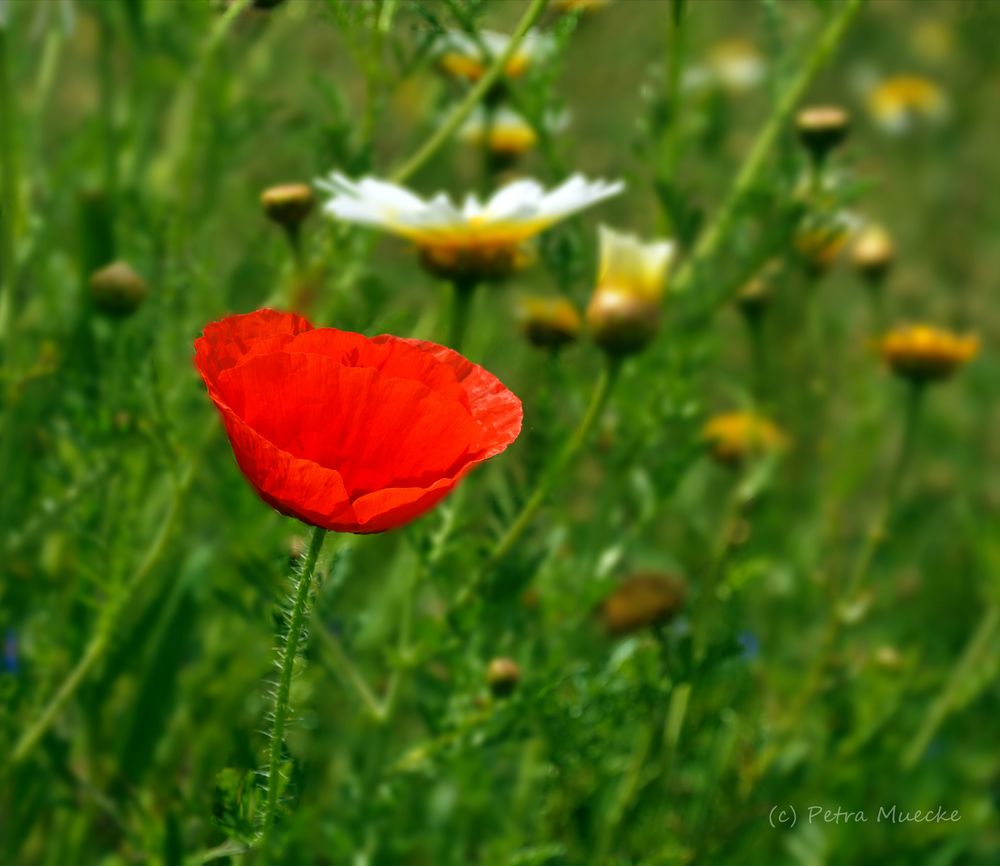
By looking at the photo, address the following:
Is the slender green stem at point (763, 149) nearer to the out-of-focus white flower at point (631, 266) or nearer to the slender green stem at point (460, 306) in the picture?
the out-of-focus white flower at point (631, 266)

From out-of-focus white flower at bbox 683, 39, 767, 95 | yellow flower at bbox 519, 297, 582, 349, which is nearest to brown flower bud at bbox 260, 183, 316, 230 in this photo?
yellow flower at bbox 519, 297, 582, 349

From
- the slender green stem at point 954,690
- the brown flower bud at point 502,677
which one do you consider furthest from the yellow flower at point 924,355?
the brown flower bud at point 502,677

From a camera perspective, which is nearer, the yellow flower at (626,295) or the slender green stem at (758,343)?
the yellow flower at (626,295)

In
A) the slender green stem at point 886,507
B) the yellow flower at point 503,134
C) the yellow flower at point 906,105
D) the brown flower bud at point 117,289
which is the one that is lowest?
the yellow flower at point 906,105

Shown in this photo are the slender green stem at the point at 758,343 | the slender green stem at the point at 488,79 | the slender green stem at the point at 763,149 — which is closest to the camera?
the slender green stem at the point at 488,79

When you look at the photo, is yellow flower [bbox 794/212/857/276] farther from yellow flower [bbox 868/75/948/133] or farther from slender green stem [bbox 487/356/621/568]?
yellow flower [bbox 868/75/948/133]

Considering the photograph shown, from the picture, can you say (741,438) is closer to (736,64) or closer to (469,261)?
(469,261)
